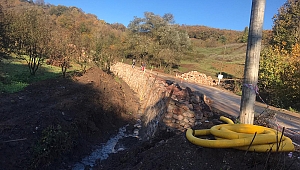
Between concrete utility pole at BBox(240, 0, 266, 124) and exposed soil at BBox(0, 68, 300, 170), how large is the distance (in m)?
0.97

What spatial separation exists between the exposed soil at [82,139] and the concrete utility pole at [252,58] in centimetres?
97

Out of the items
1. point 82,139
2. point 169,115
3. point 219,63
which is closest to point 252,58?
point 169,115

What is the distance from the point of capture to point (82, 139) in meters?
8.13

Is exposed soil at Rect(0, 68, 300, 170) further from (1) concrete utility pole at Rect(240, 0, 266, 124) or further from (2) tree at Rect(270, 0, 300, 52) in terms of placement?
(2) tree at Rect(270, 0, 300, 52)

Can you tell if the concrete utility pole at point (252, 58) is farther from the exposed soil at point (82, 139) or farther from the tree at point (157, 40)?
the tree at point (157, 40)

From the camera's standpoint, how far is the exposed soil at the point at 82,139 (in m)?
3.88

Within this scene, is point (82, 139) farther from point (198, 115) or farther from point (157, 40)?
point (157, 40)

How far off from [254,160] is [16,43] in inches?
659

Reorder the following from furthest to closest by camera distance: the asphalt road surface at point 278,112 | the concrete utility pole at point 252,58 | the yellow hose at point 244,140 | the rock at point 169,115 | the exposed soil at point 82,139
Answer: the asphalt road surface at point 278,112 → the rock at point 169,115 → the concrete utility pole at point 252,58 → the exposed soil at point 82,139 → the yellow hose at point 244,140

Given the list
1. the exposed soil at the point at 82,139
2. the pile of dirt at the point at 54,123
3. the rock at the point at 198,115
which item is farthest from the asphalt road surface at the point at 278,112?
the pile of dirt at the point at 54,123

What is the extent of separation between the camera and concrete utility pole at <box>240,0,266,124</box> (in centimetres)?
461

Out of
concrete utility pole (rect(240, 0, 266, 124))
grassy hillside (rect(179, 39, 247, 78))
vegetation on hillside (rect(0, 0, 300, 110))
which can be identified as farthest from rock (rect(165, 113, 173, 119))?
grassy hillside (rect(179, 39, 247, 78))

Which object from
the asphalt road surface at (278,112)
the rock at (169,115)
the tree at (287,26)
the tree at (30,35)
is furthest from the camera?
the tree at (287,26)

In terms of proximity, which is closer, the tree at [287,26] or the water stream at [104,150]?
the water stream at [104,150]
